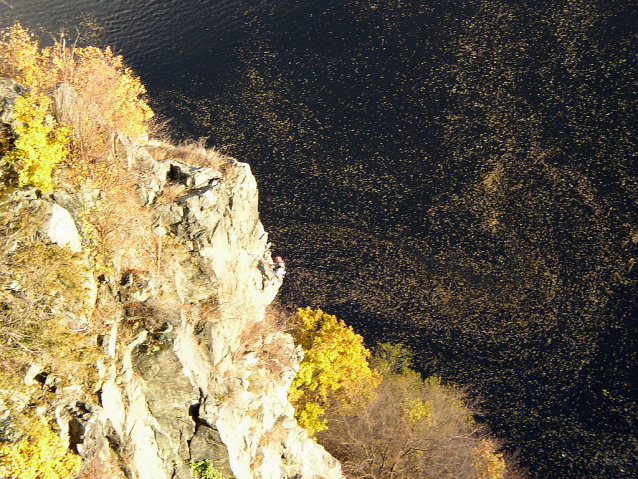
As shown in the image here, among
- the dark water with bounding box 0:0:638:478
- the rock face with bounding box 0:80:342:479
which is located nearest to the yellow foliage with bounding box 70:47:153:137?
the rock face with bounding box 0:80:342:479

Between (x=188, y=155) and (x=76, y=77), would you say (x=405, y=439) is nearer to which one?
(x=188, y=155)

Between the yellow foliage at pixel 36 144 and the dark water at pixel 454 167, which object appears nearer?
the yellow foliage at pixel 36 144

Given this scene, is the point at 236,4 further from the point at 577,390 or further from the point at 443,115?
the point at 577,390

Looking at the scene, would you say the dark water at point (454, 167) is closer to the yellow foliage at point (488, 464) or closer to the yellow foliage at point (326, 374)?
the yellow foliage at point (488, 464)

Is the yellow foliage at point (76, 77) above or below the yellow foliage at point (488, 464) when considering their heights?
above

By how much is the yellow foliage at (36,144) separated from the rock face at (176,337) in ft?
1.74

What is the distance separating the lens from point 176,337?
1628 cm

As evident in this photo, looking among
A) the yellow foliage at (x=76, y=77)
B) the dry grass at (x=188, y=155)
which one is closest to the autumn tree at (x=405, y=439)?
the dry grass at (x=188, y=155)

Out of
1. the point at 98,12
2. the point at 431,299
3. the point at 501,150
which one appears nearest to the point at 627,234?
the point at 501,150

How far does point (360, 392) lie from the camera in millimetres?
28594

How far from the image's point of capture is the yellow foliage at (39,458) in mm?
12172

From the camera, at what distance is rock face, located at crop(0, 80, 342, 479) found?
14508 mm

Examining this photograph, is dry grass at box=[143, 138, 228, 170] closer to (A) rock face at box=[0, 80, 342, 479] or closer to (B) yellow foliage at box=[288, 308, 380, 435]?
(A) rock face at box=[0, 80, 342, 479]

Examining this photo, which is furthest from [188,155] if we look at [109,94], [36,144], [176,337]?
[176,337]
